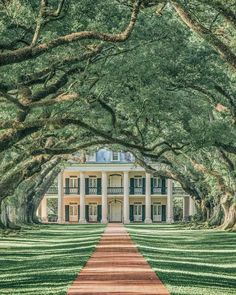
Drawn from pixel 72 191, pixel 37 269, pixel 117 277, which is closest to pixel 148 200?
pixel 72 191

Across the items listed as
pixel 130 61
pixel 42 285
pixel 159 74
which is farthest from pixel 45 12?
pixel 159 74

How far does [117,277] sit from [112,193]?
92332 millimetres

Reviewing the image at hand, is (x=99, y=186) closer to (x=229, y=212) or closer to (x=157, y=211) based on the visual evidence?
(x=157, y=211)

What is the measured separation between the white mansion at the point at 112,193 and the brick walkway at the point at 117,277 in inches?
3090

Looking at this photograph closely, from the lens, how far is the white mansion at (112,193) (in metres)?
113

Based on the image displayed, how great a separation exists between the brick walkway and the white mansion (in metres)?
78.5

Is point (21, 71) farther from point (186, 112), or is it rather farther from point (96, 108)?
point (186, 112)

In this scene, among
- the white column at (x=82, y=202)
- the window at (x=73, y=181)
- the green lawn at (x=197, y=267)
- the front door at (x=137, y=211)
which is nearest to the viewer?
the green lawn at (x=197, y=267)

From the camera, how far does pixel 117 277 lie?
77.4 feet

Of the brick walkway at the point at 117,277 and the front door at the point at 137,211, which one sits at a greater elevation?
the front door at the point at 137,211

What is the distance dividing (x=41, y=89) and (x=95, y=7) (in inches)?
230

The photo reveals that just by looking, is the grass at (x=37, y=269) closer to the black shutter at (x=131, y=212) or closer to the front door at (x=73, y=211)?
the black shutter at (x=131, y=212)

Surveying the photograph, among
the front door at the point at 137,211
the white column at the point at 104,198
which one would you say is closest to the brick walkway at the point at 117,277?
the white column at the point at 104,198

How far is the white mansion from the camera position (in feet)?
371
